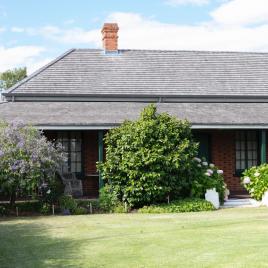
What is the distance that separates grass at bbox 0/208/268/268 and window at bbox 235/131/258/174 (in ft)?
20.0

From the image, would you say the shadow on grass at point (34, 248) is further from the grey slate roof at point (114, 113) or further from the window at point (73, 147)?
the window at point (73, 147)

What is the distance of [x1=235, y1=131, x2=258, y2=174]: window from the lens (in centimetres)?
2125

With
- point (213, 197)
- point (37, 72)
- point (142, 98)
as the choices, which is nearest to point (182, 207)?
point (213, 197)

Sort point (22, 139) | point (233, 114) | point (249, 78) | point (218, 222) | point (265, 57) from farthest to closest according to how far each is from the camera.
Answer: point (265, 57), point (249, 78), point (233, 114), point (22, 139), point (218, 222)

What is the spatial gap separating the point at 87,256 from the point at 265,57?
17.5 metres

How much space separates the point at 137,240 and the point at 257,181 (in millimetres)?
7736

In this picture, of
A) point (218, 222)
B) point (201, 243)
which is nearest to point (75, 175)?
point (218, 222)

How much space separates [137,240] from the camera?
11.1 meters

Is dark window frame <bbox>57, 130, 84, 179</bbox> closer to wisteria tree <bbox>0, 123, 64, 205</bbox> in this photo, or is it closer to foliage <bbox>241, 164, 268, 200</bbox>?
wisteria tree <bbox>0, 123, 64, 205</bbox>

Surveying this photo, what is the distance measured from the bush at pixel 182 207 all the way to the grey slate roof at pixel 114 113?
8.93 feet

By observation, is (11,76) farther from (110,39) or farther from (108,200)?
(108,200)

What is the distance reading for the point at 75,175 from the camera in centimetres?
1989

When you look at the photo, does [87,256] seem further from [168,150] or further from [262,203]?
[262,203]

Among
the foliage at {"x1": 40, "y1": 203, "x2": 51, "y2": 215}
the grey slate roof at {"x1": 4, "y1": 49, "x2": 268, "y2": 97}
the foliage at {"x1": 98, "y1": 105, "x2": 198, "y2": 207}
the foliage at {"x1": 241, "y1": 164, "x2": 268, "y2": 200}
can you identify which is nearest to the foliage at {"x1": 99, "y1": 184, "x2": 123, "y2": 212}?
the foliage at {"x1": 98, "y1": 105, "x2": 198, "y2": 207}
